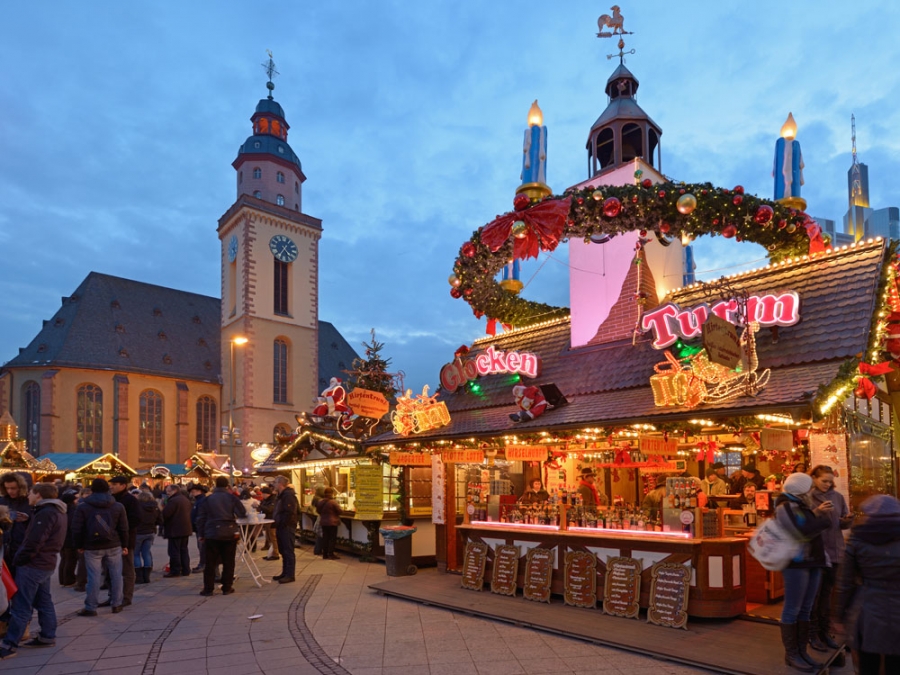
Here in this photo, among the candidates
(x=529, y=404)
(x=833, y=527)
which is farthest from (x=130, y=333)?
(x=833, y=527)

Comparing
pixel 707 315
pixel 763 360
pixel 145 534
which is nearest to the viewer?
pixel 763 360

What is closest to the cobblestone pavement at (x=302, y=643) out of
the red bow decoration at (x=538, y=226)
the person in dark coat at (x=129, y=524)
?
the person in dark coat at (x=129, y=524)

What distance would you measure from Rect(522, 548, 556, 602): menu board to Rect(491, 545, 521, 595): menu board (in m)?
0.22

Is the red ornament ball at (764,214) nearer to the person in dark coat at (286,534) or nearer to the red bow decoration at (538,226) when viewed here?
the red bow decoration at (538,226)

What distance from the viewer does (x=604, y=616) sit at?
8.40 metres

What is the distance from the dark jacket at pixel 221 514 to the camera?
10.4 m

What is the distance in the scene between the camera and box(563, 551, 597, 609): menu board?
8.87 metres

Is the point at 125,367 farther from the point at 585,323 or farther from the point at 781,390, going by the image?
the point at 781,390

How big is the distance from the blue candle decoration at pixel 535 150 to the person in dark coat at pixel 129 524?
731 centimetres

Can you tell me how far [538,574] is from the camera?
9531 millimetres

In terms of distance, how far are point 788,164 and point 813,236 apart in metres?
1.13

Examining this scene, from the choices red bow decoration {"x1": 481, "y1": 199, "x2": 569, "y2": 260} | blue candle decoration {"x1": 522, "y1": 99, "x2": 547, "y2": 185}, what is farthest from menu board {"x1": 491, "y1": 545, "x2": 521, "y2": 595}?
blue candle decoration {"x1": 522, "y1": 99, "x2": 547, "y2": 185}

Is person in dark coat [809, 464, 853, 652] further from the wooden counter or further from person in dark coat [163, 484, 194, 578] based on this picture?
person in dark coat [163, 484, 194, 578]

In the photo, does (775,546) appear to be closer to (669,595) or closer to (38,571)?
(669,595)
